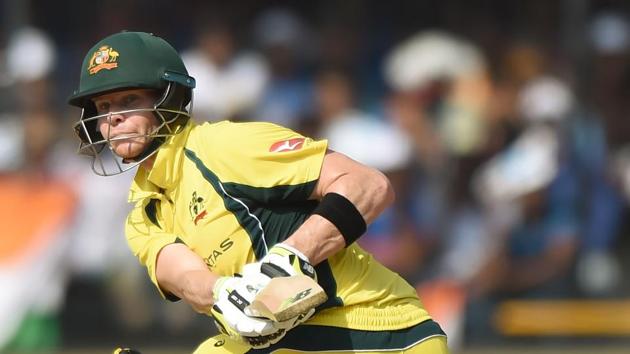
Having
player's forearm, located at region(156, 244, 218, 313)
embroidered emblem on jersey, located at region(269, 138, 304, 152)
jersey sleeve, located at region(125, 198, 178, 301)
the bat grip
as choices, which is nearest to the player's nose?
jersey sleeve, located at region(125, 198, 178, 301)

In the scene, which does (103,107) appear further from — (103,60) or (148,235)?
(148,235)

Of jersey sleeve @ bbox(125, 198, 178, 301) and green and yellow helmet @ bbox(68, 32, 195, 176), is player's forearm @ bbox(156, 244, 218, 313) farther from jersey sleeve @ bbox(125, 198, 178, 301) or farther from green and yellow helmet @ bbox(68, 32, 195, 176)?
green and yellow helmet @ bbox(68, 32, 195, 176)

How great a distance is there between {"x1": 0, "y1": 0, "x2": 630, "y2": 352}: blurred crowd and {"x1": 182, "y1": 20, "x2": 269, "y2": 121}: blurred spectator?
0.05 ft

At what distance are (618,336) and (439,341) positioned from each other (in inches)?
275

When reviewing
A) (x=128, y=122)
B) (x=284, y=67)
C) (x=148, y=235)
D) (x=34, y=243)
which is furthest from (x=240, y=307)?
(x=34, y=243)

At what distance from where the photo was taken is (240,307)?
11.6 feet

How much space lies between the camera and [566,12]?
10852 mm

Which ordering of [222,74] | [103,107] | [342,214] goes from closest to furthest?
[342,214], [103,107], [222,74]

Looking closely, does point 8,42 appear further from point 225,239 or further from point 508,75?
point 225,239

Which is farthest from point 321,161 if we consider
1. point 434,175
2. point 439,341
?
point 434,175

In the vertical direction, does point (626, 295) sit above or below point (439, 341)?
above

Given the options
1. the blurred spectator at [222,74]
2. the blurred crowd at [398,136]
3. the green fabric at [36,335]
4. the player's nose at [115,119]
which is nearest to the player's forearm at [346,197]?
the player's nose at [115,119]

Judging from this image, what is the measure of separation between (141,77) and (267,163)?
1.79 ft

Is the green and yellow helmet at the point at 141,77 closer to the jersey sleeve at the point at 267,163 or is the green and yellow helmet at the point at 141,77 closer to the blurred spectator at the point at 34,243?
the jersey sleeve at the point at 267,163
